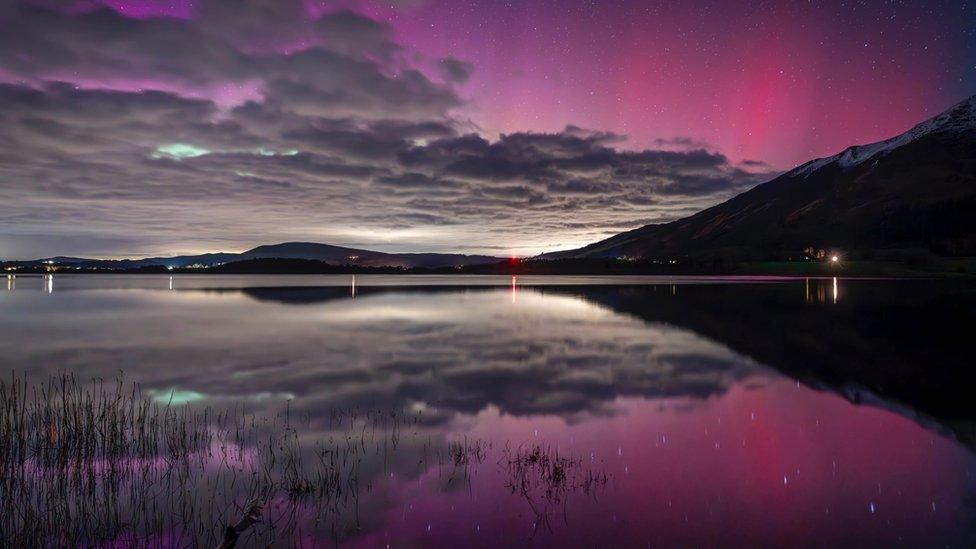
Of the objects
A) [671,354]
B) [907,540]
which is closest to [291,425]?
[907,540]

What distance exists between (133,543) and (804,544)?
10.5 meters

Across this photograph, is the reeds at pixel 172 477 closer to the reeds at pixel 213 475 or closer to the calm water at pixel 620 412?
the reeds at pixel 213 475

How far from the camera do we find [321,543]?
28.0ft

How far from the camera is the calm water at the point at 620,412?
9391 millimetres

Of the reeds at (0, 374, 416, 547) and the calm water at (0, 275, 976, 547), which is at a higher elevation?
the reeds at (0, 374, 416, 547)

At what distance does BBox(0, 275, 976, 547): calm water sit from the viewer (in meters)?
9.39

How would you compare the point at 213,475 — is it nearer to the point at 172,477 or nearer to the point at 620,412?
the point at 172,477

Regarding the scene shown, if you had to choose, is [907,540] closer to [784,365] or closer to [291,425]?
[291,425]

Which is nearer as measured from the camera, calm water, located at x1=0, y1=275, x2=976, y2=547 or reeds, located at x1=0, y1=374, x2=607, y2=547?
reeds, located at x1=0, y1=374, x2=607, y2=547

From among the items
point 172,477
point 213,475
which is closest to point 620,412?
point 213,475

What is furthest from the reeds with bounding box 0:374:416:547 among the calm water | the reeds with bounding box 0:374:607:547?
the calm water

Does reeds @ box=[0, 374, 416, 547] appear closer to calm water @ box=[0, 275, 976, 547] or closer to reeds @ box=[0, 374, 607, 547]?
reeds @ box=[0, 374, 607, 547]

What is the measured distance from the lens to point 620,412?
1719cm

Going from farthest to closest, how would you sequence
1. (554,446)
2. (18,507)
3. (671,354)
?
(671,354)
(554,446)
(18,507)
